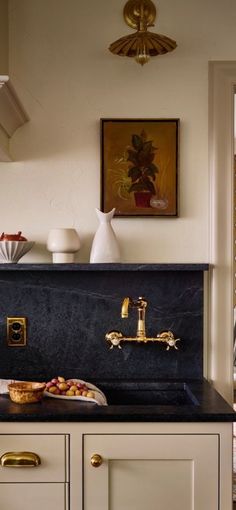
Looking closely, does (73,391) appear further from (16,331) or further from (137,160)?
(137,160)

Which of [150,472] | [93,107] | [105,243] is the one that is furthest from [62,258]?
[150,472]

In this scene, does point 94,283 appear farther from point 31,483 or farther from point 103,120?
point 31,483

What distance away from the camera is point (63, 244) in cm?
223

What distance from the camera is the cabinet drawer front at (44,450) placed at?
5.85 ft

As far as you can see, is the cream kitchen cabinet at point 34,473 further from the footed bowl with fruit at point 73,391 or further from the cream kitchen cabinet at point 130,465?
the footed bowl with fruit at point 73,391

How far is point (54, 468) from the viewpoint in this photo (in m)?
1.78

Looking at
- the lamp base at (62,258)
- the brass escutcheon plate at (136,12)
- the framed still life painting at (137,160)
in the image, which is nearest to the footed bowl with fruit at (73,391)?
the lamp base at (62,258)

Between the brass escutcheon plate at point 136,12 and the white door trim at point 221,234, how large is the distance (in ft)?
1.21

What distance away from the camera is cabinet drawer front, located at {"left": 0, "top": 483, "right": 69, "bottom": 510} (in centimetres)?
177

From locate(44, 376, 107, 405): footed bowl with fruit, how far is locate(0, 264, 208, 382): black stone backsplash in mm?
253

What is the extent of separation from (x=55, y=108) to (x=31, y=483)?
4.68 feet

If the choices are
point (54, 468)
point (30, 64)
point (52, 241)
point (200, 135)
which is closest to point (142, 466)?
point (54, 468)

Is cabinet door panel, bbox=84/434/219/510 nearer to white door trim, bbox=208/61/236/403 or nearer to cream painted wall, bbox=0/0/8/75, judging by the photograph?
white door trim, bbox=208/61/236/403

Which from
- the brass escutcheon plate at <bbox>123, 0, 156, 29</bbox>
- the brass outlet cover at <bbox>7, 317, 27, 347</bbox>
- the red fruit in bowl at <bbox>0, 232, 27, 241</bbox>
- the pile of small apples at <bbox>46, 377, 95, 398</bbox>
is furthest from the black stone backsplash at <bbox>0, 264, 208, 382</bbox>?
the brass escutcheon plate at <bbox>123, 0, 156, 29</bbox>
